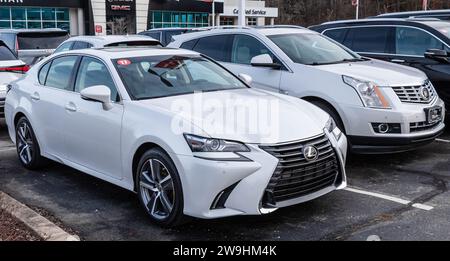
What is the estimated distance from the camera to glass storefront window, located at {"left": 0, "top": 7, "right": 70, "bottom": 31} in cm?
3953

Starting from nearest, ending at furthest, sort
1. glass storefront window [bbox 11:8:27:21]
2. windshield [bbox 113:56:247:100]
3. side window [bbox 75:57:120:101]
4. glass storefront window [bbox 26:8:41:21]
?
windshield [bbox 113:56:247:100] < side window [bbox 75:57:120:101] < glass storefront window [bbox 11:8:27:21] < glass storefront window [bbox 26:8:41:21]

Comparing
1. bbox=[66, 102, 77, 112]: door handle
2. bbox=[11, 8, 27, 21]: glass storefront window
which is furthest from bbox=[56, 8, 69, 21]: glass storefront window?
bbox=[66, 102, 77, 112]: door handle

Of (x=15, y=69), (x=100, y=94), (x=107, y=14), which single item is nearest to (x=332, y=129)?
(x=100, y=94)

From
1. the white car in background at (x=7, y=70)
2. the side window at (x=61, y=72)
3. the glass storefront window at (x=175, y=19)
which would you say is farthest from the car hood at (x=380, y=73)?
the glass storefront window at (x=175, y=19)

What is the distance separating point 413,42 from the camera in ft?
28.7

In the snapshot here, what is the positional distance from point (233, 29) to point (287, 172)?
13.9 ft

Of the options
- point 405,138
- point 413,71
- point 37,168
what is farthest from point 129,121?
point 413,71

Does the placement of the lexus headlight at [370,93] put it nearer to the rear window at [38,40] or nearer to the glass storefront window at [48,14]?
the rear window at [38,40]

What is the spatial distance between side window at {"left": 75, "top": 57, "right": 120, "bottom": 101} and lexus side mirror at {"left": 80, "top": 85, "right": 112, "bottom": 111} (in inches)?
A: 4.3

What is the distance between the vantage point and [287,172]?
4.40 metres

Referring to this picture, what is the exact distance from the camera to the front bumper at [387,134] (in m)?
6.38

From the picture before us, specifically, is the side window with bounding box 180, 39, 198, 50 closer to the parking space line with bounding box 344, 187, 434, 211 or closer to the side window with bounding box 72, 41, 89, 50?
the side window with bounding box 72, 41, 89, 50
